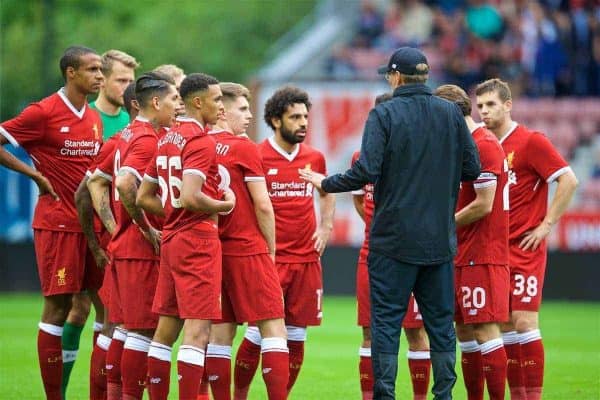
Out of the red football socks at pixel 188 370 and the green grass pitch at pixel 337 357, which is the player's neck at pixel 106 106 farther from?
the red football socks at pixel 188 370

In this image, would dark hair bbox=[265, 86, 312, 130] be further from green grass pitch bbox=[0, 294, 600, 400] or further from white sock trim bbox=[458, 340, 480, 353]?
green grass pitch bbox=[0, 294, 600, 400]

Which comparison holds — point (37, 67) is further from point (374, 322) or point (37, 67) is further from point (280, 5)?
point (374, 322)

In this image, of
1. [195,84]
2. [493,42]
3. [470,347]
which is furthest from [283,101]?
[493,42]

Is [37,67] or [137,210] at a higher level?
[37,67]

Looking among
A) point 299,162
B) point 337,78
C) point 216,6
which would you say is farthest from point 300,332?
point 216,6

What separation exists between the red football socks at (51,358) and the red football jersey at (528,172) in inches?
154

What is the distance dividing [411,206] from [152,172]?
191cm

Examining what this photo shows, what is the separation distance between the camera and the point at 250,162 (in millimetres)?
9250

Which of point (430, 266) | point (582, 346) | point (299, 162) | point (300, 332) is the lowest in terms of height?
point (582, 346)

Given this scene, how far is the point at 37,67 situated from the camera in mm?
32375

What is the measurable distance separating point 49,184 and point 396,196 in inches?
134

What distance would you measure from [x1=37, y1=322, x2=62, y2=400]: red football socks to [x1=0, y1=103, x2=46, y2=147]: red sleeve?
1612mm

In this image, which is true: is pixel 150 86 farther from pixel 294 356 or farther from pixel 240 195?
pixel 294 356

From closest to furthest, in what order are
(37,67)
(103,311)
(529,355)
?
(529,355) → (103,311) → (37,67)
